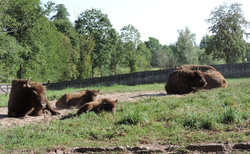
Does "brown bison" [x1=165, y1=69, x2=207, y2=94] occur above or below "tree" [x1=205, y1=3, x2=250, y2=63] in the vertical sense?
below

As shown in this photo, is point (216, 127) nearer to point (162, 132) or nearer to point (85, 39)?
point (162, 132)

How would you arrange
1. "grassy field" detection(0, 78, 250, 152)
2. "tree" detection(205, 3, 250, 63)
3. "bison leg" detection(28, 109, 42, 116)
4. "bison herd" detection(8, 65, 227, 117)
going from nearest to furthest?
"grassy field" detection(0, 78, 250, 152)
"bison herd" detection(8, 65, 227, 117)
"bison leg" detection(28, 109, 42, 116)
"tree" detection(205, 3, 250, 63)

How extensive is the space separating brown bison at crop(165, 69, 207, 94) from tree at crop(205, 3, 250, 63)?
28691 millimetres

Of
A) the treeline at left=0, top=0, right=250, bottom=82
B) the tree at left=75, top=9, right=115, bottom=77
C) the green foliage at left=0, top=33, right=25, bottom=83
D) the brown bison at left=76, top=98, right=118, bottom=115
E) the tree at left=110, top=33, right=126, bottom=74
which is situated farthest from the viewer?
the tree at left=110, top=33, right=126, bottom=74

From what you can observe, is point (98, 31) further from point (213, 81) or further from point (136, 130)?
point (136, 130)

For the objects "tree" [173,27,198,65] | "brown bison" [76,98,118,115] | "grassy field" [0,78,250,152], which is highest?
"tree" [173,27,198,65]

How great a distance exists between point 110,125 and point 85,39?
39.0m

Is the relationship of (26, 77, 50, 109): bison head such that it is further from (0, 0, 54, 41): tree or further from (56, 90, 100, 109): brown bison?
→ (0, 0, 54, 41): tree

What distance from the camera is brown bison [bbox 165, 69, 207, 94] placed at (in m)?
12.8

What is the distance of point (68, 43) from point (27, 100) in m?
39.1

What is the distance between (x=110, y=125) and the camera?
21.7 feet

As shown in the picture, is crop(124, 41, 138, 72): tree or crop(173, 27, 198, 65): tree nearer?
crop(124, 41, 138, 72): tree

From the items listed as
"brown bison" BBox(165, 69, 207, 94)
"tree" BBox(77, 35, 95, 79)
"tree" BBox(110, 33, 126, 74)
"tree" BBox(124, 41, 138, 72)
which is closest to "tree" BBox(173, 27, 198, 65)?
"tree" BBox(124, 41, 138, 72)

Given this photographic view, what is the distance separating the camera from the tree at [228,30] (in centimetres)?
3914
